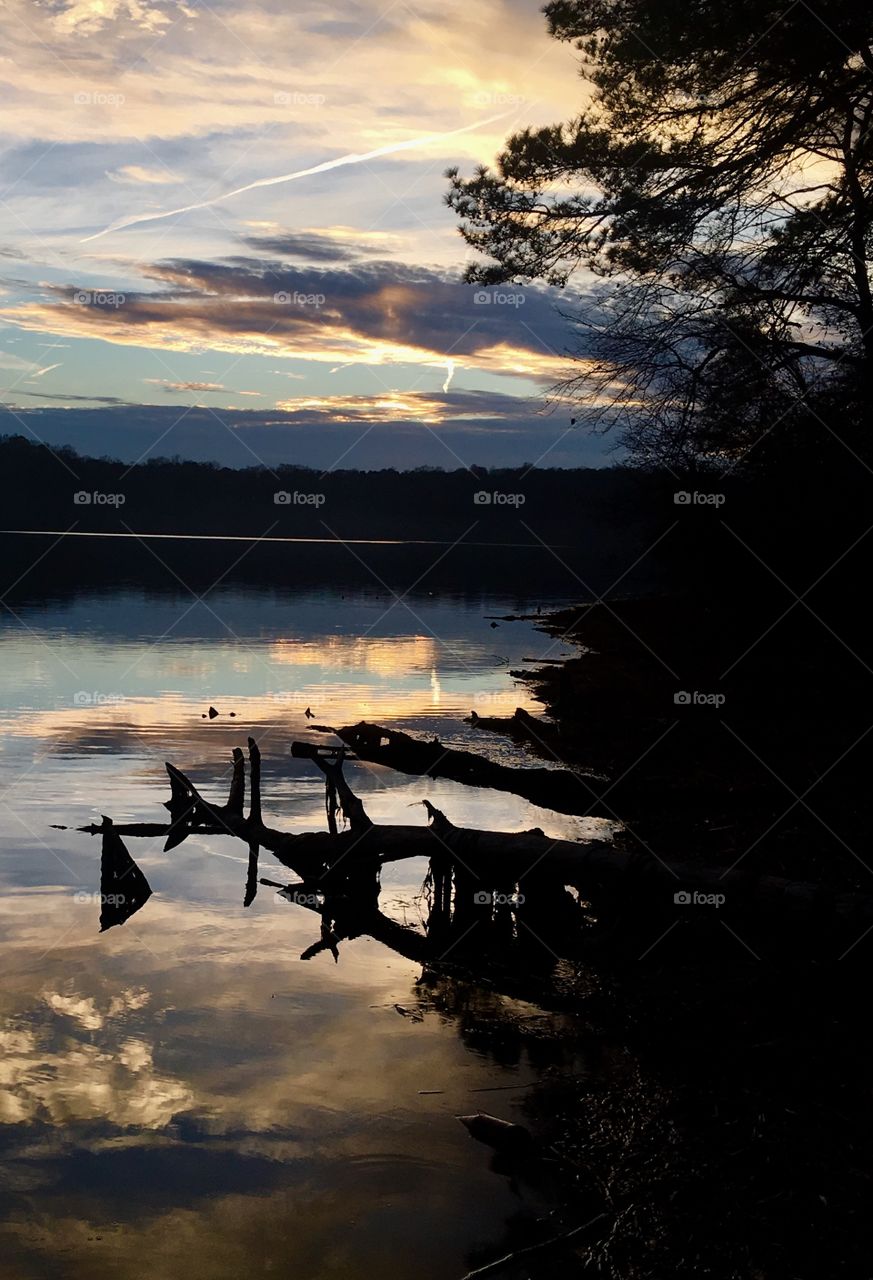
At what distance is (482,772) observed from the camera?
865 inches

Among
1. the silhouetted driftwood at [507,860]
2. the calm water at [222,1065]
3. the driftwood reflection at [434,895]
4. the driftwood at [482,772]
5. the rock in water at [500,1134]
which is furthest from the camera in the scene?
the driftwood at [482,772]

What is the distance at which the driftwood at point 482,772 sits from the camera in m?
19.7

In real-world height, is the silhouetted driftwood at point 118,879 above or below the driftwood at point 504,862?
below

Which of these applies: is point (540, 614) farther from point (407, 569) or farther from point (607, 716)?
point (407, 569)

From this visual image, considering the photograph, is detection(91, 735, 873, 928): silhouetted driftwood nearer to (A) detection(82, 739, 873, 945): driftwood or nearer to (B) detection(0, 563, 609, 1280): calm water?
(A) detection(82, 739, 873, 945): driftwood

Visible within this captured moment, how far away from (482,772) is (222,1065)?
1144 cm

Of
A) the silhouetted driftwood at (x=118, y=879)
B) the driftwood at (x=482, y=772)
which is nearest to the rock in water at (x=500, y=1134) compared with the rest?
the silhouetted driftwood at (x=118, y=879)

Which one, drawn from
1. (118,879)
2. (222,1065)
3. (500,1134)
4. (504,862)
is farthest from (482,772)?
(500,1134)

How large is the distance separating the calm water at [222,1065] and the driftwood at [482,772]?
405mm

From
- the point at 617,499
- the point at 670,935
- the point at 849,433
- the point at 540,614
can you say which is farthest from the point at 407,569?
the point at 670,935

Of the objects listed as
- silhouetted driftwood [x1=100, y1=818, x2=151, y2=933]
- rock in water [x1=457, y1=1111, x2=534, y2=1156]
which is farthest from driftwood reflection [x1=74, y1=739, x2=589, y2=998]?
rock in water [x1=457, y1=1111, x2=534, y2=1156]

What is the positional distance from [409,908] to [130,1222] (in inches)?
294

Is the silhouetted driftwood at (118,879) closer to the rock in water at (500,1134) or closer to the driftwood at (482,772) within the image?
the driftwood at (482,772)

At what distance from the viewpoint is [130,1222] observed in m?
8.40
